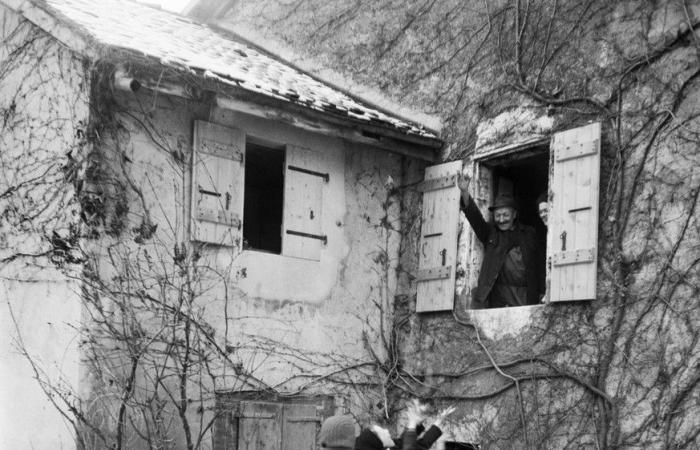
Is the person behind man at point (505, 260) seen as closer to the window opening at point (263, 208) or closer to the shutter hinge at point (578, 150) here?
the shutter hinge at point (578, 150)

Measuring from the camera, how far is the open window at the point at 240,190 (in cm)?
820

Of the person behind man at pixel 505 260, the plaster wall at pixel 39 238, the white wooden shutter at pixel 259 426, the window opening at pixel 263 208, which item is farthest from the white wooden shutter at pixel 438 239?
the plaster wall at pixel 39 238

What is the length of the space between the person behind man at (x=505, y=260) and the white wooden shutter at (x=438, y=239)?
251 millimetres

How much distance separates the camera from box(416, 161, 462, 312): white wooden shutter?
29.5 ft

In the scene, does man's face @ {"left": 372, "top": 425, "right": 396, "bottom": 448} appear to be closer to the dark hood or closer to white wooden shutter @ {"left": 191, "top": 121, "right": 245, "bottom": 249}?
the dark hood

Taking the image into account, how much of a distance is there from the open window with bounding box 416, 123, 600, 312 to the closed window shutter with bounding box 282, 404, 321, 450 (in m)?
1.48

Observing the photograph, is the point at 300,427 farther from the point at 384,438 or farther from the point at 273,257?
the point at 384,438

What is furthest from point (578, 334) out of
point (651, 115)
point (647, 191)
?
point (651, 115)

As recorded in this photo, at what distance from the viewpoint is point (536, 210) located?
11023 mm

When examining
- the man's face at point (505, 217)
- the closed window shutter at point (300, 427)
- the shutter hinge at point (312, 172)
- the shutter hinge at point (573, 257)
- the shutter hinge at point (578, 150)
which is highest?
the shutter hinge at point (578, 150)

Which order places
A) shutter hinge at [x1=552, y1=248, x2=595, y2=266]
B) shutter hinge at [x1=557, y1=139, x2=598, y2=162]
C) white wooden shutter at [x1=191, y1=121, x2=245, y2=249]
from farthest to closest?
1. white wooden shutter at [x1=191, y1=121, x2=245, y2=249]
2. shutter hinge at [x1=557, y1=139, x2=598, y2=162]
3. shutter hinge at [x1=552, y1=248, x2=595, y2=266]

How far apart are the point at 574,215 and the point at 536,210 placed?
321cm

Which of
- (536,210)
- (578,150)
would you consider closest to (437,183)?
(578,150)

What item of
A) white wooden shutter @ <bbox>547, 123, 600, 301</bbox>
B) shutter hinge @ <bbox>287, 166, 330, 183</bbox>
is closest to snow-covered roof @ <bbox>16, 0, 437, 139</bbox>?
shutter hinge @ <bbox>287, 166, 330, 183</bbox>
